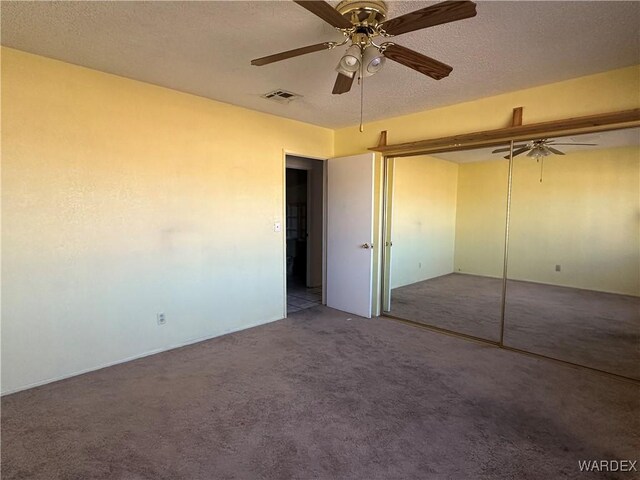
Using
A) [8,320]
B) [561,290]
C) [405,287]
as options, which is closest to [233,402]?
[8,320]

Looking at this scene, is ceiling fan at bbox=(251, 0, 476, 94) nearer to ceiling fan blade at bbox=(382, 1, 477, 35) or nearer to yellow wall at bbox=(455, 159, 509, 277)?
ceiling fan blade at bbox=(382, 1, 477, 35)

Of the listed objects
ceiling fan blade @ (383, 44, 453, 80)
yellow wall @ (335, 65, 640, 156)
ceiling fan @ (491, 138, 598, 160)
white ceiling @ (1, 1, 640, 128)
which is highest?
white ceiling @ (1, 1, 640, 128)

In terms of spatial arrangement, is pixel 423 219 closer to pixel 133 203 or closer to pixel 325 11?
pixel 133 203

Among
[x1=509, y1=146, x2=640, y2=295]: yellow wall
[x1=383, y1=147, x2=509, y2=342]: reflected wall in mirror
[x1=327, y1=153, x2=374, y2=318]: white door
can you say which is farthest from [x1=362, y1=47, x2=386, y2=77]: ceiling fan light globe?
[x1=509, y1=146, x2=640, y2=295]: yellow wall

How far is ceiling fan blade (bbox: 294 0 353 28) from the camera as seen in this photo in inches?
55.7

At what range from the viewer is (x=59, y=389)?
259 centimetres

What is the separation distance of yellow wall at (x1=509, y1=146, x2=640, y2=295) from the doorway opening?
3201 mm

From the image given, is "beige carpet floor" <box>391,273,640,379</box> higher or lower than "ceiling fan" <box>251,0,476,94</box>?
lower

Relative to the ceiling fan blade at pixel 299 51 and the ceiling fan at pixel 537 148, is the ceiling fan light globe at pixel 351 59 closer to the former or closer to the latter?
the ceiling fan blade at pixel 299 51

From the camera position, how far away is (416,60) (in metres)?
2.04

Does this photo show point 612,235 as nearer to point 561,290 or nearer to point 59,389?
point 561,290

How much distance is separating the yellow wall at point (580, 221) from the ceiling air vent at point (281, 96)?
10.8 ft

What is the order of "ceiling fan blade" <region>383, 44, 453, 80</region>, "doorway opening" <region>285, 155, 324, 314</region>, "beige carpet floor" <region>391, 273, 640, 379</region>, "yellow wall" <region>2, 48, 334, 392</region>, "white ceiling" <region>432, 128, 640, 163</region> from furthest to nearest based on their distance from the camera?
"doorway opening" <region>285, 155, 324, 314</region>, "beige carpet floor" <region>391, 273, 640, 379</region>, "white ceiling" <region>432, 128, 640, 163</region>, "yellow wall" <region>2, 48, 334, 392</region>, "ceiling fan blade" <region>383, 44, 453, 80</region>

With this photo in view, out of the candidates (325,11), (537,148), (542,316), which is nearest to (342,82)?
(325,11)
